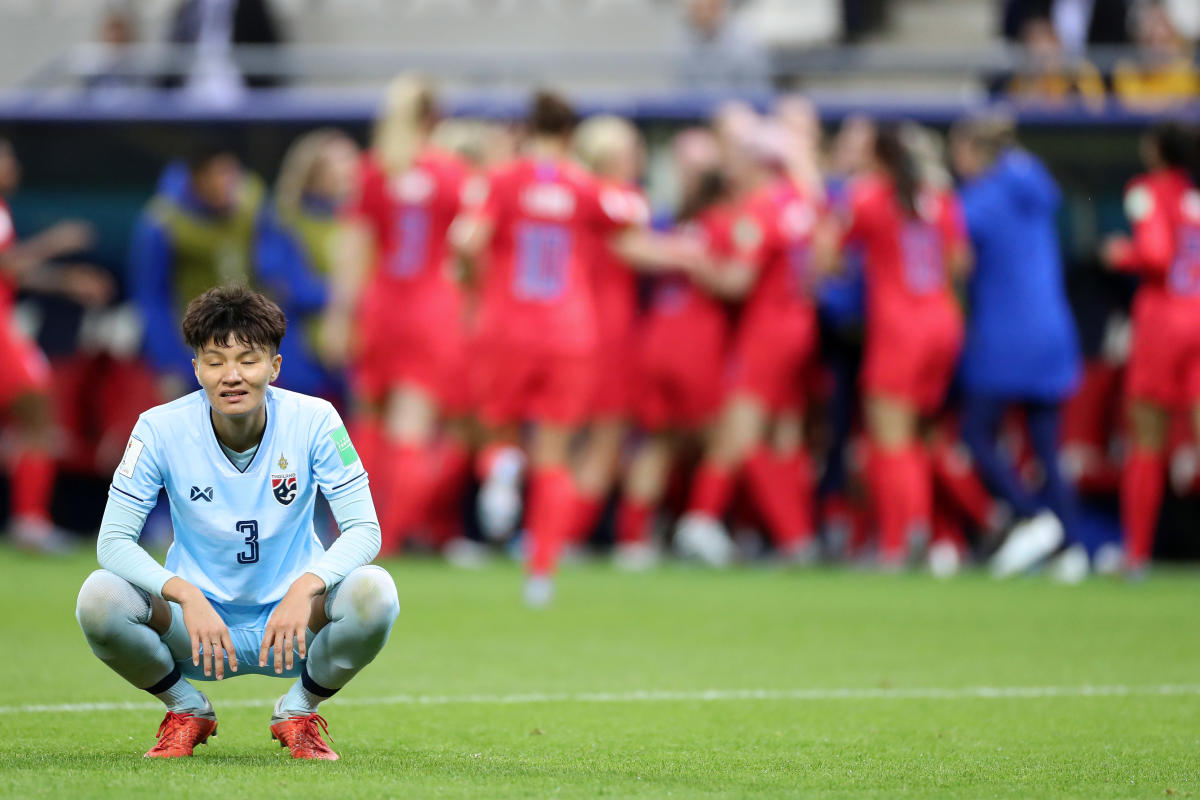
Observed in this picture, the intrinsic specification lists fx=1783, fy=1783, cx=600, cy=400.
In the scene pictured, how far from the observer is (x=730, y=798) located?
381cm

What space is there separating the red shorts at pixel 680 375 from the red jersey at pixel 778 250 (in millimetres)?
Result: 333

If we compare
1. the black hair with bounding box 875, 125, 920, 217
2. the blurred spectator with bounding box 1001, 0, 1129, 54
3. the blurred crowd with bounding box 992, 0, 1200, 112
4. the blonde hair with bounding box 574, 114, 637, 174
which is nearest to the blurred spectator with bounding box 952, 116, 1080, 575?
the black hair with bounding box 875, 125, 920, 217

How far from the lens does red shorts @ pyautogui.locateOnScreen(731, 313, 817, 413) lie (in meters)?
11.2

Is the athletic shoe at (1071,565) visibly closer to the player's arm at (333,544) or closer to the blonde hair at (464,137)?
the blonde hair at (464,137)

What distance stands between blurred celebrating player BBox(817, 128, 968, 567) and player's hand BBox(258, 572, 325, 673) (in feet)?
23.6

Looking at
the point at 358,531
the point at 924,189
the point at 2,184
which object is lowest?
the point at 358,531

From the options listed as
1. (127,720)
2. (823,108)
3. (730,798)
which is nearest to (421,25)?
(823,108)

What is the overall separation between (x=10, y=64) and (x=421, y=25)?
479 cm

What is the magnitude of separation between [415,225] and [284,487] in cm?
684

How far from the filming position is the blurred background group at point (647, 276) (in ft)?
35.8

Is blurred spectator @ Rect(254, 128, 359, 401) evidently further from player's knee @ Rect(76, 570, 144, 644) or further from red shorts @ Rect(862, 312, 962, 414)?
player's knee @ Rect(76, 570, 144, 644)

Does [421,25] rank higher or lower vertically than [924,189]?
higher

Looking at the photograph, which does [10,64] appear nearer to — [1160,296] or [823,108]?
[823,108]

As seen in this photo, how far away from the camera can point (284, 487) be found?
4.14 meters
